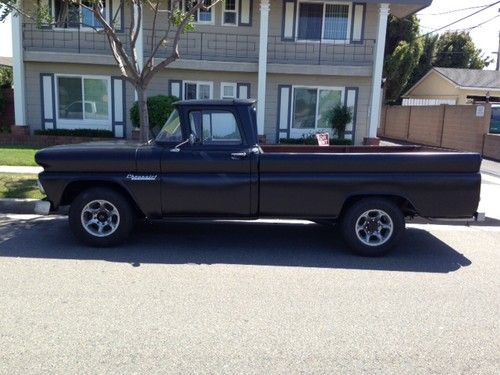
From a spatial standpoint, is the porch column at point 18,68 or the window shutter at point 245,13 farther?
the window shutter at point 245,13

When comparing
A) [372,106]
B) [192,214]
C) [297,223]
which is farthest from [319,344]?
[372,106]

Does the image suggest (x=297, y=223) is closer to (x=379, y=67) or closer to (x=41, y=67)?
(x=379, y=67)

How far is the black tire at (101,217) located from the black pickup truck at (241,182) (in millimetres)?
13

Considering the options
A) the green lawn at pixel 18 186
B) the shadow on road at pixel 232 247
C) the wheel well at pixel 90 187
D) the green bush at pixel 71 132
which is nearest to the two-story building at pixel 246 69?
the green bush at pixel 71 132

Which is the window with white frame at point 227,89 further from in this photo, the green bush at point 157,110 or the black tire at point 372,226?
the black tire at point 372,226

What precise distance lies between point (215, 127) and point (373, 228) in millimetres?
2412

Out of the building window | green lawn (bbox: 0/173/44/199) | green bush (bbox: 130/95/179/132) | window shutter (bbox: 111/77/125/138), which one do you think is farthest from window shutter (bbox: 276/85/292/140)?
green lawn (bbox: 0/173/44/199)

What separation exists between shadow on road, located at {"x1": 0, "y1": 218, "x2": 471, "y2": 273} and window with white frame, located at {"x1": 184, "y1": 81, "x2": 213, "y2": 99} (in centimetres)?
1155

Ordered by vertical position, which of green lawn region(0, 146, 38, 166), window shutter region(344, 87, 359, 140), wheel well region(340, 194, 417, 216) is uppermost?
window shutter region(344, 87, 359, 140)

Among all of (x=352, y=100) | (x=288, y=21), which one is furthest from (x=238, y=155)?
(x=288, y=21)

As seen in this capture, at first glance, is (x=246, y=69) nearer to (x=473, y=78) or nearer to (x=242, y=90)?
(x=242, y=90)

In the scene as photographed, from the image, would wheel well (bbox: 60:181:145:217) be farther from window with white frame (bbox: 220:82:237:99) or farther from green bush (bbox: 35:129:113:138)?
window with white frame (bbox: 220:82:237:99)

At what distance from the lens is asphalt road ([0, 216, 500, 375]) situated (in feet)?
11.3

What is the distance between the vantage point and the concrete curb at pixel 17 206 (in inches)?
313
